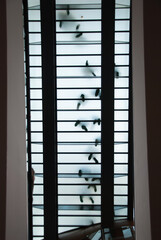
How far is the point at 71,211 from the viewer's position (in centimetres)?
738

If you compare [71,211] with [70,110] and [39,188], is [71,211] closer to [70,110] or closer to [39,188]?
[39,188]

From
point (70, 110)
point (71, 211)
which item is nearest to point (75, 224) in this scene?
point (71, 211)

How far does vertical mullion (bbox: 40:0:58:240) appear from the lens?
567cm
